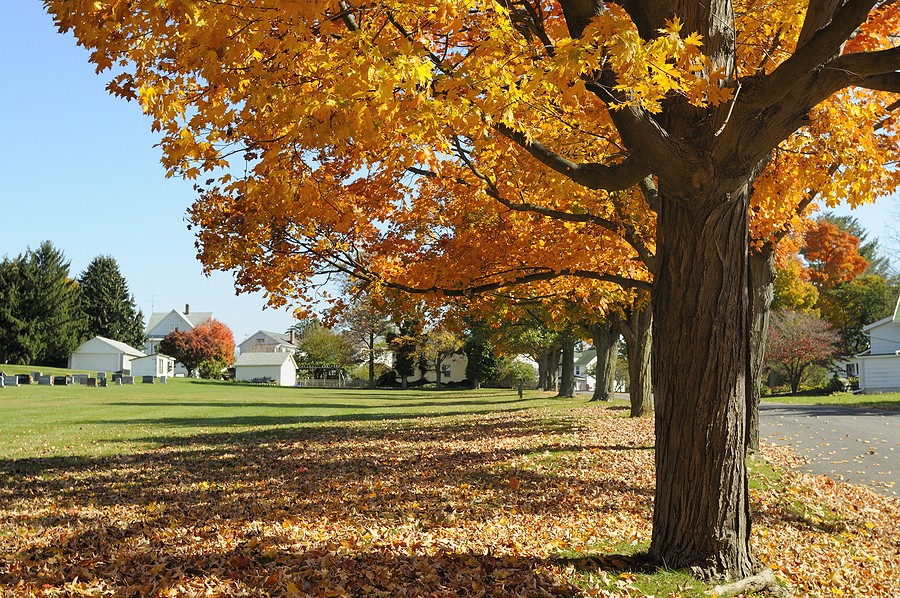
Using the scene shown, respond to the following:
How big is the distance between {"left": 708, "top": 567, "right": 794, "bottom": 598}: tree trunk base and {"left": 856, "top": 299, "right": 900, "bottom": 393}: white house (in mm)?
38060

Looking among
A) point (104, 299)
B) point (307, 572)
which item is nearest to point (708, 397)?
point (307, 572)

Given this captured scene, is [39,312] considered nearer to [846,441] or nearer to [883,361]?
[846,441]

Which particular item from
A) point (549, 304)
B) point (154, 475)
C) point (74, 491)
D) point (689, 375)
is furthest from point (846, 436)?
point (74, 491)

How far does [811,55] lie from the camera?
4297 millimetres

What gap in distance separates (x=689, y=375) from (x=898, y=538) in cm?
490

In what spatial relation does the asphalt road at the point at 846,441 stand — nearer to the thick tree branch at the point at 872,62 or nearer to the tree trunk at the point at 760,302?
the tree trunk at the point at 760,302

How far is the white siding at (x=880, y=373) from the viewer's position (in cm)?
3556

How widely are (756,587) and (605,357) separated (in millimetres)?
26257

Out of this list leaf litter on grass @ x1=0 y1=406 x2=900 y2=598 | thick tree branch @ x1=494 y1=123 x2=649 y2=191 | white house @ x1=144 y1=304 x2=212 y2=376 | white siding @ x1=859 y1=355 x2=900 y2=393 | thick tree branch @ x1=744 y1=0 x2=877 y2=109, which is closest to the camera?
thick tree branch @ x1=744 y1=0 x2=877 y2=109

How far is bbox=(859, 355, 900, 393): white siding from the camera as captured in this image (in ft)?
117

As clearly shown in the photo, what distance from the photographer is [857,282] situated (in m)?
49.6

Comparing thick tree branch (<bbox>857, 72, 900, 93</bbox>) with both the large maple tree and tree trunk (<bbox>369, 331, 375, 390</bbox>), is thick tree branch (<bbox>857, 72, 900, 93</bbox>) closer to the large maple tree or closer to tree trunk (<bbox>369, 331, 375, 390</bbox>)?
the large maple tree

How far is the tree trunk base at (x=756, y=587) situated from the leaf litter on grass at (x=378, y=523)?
35 centimetres

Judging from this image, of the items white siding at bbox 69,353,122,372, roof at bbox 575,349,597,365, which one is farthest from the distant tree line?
roof at bbox 575,349,597,365
